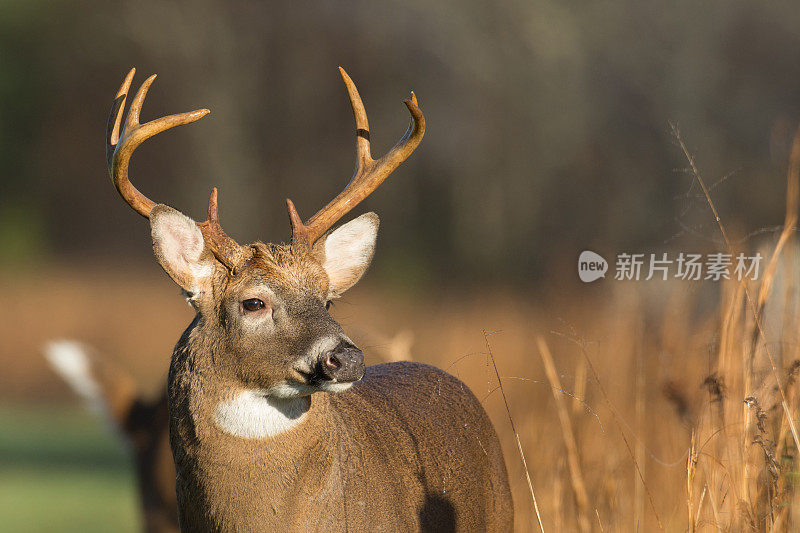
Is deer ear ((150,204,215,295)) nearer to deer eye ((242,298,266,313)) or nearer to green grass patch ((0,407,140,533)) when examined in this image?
deer eye ((242,298,266,313))

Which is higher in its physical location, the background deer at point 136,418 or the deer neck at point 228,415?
the deer neck at point 228,415

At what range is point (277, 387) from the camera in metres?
3.14

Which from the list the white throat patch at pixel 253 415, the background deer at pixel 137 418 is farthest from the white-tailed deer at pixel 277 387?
the background deer at pixel 137 418

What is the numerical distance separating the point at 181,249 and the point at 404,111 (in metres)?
15.3

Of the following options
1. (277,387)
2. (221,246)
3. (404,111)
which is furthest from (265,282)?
(404,111)

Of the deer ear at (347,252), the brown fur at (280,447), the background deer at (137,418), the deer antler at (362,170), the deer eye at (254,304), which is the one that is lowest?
the background deer at (137,418)

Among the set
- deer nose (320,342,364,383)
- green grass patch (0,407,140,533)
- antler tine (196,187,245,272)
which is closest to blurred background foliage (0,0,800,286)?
green grass patch (0,407,140,533)

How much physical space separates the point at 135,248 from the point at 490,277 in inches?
187

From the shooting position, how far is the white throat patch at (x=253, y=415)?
3.19m

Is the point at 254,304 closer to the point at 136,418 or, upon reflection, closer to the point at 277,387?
the point at 277,387

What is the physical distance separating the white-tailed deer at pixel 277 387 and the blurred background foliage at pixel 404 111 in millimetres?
10629

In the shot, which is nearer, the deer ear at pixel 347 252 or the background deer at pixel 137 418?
the deer ear at pixel 347 252

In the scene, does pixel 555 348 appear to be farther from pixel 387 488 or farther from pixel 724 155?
pixel 724 155

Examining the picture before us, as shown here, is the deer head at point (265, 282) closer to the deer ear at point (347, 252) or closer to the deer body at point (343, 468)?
the deer ear at point (347, 252)
